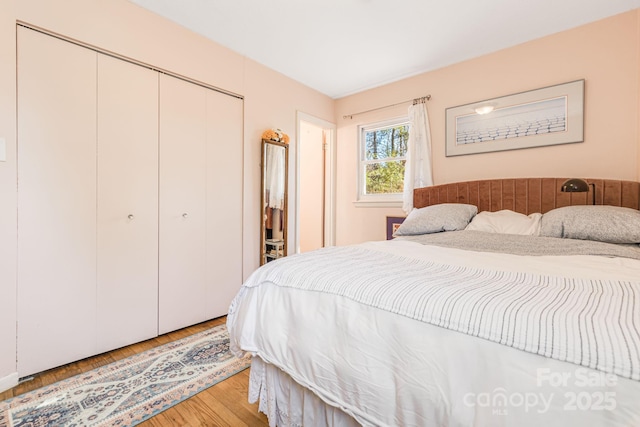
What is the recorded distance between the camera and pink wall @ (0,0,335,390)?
1639 mm

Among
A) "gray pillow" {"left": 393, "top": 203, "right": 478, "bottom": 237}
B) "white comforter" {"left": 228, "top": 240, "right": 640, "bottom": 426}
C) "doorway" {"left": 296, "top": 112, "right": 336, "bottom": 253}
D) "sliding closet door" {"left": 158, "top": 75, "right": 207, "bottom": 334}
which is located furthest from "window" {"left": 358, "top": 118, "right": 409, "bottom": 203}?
"white comforter" {"left": 228, "top": 240, "right": 640, "bottom": 426}

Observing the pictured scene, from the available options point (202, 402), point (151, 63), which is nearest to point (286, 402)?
point (202, 402)

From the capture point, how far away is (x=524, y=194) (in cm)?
251

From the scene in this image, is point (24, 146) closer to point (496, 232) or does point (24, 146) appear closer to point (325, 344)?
point (325, 344)

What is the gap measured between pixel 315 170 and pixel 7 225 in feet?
10.6

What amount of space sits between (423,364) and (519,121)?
9.05 ft

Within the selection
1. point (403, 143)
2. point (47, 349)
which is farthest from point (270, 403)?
point (403, 143)

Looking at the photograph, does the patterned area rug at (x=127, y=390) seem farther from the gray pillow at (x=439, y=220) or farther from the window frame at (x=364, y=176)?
the window frame at (x=364, y=176)

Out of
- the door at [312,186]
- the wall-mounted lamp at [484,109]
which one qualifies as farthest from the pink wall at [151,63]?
the wall-mounted lamp at [484,109]

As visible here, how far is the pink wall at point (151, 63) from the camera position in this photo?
164 cm

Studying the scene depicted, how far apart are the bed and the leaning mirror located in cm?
176

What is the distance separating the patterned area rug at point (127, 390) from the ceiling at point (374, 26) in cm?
253

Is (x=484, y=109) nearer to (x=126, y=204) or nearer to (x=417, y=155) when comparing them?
(x=417, y=155)

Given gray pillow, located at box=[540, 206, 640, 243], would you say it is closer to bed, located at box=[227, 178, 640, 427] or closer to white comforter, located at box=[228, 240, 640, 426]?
bed, located at box=[227, 178, 640, 427]
